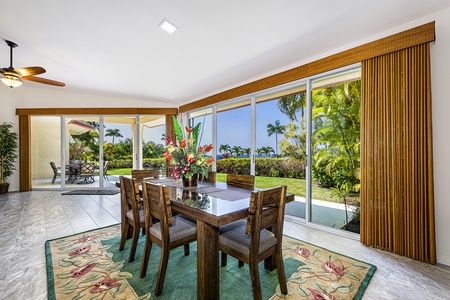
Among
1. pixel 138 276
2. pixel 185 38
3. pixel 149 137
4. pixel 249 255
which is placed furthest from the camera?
pixel 149 137

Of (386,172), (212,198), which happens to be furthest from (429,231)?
(212,198)

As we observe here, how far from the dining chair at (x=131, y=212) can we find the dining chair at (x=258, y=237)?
965mm

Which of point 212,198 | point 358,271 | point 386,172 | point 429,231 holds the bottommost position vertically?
point 358,271

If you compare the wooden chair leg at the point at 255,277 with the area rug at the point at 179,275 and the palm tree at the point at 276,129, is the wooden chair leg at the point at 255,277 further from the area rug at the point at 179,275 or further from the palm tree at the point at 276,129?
the palm tree at the point at 276,129

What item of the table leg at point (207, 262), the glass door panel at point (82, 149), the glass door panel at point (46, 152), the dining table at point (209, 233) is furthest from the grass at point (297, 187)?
the glass door panel at point (46, 152)

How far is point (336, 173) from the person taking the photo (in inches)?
133

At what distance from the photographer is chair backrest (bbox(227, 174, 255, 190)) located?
8.46 ft

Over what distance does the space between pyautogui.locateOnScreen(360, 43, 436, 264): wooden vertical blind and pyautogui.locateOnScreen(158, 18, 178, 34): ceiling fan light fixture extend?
2498 mm

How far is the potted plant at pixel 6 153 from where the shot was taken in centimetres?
548

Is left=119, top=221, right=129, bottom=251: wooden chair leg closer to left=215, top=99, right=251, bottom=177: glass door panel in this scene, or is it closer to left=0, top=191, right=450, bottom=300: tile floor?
left=0, top=191, right=450, bottom=300: tile floor

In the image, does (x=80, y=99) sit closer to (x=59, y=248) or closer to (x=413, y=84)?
(x=59, y=248)

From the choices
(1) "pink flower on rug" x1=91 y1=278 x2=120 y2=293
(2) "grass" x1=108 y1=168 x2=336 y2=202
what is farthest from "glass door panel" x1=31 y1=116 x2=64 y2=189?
(2) "grass" x1=108 y1=168 x2=336 y2=202

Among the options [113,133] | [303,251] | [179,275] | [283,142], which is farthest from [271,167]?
[113,133]

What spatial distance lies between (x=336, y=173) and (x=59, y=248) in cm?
398
